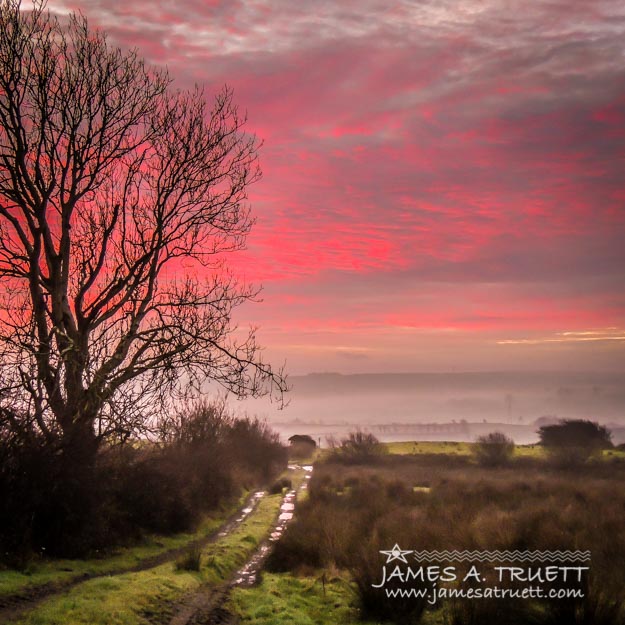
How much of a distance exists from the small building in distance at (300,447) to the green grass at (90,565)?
210 feet

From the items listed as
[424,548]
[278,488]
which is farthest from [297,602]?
[278,488]

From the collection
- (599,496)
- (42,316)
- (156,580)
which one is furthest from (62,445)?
(599,496)

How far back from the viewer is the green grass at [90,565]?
1184cm

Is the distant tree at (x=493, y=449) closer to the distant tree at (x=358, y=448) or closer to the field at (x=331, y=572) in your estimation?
the distant tree at (x=358, y=448)

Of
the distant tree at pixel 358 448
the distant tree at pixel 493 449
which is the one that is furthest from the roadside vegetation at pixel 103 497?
the distant tree at pixel 493 449

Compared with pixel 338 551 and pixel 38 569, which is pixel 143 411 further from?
pixel 338 551

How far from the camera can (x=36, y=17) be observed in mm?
14945

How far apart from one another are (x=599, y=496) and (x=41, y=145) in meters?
27.8

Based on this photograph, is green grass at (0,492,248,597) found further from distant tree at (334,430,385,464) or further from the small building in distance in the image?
the small building in distance

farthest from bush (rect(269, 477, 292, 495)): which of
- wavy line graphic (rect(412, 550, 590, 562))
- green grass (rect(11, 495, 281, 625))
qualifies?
wavy line graphic (rect(412, 550, 590, 562))

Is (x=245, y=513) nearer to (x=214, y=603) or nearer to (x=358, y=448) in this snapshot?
(x=214, y=603)

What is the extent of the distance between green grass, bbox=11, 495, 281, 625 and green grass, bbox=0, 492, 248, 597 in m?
1.01

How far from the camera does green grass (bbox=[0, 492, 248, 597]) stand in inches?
466

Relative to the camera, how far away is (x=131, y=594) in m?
11.5
